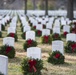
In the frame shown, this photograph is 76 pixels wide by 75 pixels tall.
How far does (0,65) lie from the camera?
8656 mm

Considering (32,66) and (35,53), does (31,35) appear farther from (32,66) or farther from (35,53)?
(32,66)

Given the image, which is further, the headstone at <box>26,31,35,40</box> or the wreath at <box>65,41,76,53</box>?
the headstone at <box>26,31,35,40</box>

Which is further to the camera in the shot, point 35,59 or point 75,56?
point 75,56

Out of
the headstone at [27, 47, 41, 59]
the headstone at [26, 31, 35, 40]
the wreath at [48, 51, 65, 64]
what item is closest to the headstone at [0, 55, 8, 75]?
the headstone at [27, 47, 41, 59]

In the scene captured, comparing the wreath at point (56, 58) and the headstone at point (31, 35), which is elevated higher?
the headstone at point (31, 35)

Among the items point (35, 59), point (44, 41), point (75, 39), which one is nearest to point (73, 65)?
point (35, 59)

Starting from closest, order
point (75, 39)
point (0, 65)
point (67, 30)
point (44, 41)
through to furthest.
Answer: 1. point (0, 65)
2. point (75, 39)
3. point (44, 41)
4. point (67, 30)

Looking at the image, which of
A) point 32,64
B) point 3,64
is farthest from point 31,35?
point 3,64

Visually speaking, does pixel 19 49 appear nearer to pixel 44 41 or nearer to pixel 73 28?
pixel 44 41

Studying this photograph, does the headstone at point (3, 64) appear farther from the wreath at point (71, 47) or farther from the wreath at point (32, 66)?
the wreath at point (71, 47)

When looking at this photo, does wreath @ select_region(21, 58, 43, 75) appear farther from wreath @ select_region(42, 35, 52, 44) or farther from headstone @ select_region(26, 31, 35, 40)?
wreath @ select_region(42, 35, 52, 44)

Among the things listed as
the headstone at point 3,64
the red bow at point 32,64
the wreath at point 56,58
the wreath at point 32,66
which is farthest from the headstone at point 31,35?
the headstone at point 3,64

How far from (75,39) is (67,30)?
5438mm

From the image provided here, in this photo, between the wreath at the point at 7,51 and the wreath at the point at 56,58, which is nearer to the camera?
the wreath at the point at 56,58
